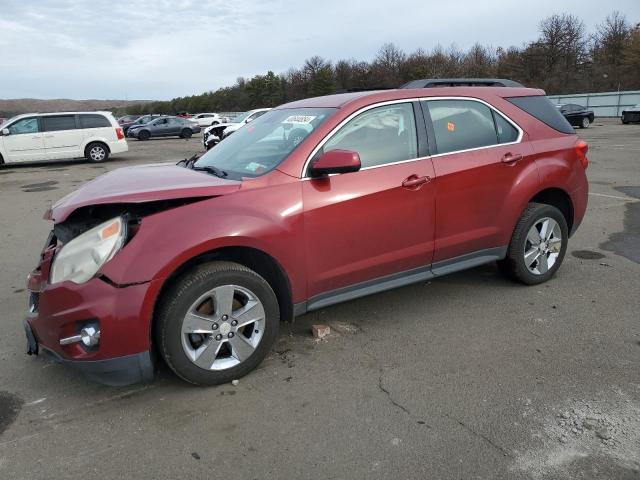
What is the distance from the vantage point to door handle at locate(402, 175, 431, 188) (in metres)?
3.78

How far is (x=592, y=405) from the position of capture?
295cm

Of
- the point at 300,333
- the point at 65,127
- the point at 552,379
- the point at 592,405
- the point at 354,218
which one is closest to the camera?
the point at 592,405

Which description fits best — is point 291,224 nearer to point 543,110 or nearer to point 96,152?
point 543,110

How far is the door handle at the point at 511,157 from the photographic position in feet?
14.1

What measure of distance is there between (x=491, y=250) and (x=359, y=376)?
1808mm

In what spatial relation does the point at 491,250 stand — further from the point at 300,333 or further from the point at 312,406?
the point at 312,406

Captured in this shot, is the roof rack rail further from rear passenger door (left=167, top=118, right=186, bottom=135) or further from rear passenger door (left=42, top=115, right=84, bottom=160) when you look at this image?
rear passenger door (left=167, top=118, right=186, bottom=135)

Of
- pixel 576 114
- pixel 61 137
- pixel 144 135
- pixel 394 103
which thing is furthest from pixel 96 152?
pixel 576 114

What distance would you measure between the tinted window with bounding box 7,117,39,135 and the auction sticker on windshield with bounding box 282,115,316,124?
1605 cm

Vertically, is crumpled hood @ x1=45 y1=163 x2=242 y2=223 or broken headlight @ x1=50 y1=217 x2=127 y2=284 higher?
crumpled hood @ x1=45 y1=163 x2=242 y2=223

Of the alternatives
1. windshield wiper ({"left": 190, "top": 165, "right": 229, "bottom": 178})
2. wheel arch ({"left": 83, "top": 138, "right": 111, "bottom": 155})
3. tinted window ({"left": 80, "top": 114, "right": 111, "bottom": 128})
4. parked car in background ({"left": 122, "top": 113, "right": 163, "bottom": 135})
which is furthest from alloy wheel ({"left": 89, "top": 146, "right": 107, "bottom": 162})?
parked car in background ({"left": 122, "top": 113, "right": 163, "bottom": 135})

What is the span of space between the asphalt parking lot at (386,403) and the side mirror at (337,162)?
49.8 inches

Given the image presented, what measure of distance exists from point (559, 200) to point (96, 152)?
1689 centimetres

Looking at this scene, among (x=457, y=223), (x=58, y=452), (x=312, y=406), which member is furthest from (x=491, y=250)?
(x=58, y=452)
